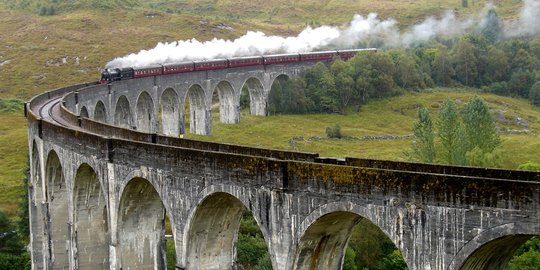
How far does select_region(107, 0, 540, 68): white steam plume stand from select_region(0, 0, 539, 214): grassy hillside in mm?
9090

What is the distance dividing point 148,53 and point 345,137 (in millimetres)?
38031

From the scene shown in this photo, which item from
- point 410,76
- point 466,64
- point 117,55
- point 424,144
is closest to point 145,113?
point 424,144

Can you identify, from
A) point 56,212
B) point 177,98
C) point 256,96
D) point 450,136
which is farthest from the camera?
point 256,96

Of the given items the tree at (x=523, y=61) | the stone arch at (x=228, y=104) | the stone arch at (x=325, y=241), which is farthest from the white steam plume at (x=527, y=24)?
the stone arch at (x=325, y=241)

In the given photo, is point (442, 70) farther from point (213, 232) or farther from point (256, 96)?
point (213, 232)

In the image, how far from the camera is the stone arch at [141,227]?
36469 mm

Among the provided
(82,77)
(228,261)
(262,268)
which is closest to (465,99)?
(82,77)

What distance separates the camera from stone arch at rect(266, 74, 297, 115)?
362ft

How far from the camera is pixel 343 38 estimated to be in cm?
16275

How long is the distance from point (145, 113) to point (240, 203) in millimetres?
58779

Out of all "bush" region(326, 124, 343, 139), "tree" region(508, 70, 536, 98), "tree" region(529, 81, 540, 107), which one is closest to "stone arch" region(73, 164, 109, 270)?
"bush" region(326, 124, 343, 139)

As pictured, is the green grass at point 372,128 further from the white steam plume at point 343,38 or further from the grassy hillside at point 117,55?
the white steam plume at point 343,38

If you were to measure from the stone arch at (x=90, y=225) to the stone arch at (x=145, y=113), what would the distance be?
1756 inches

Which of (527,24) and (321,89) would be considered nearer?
(321,89)
